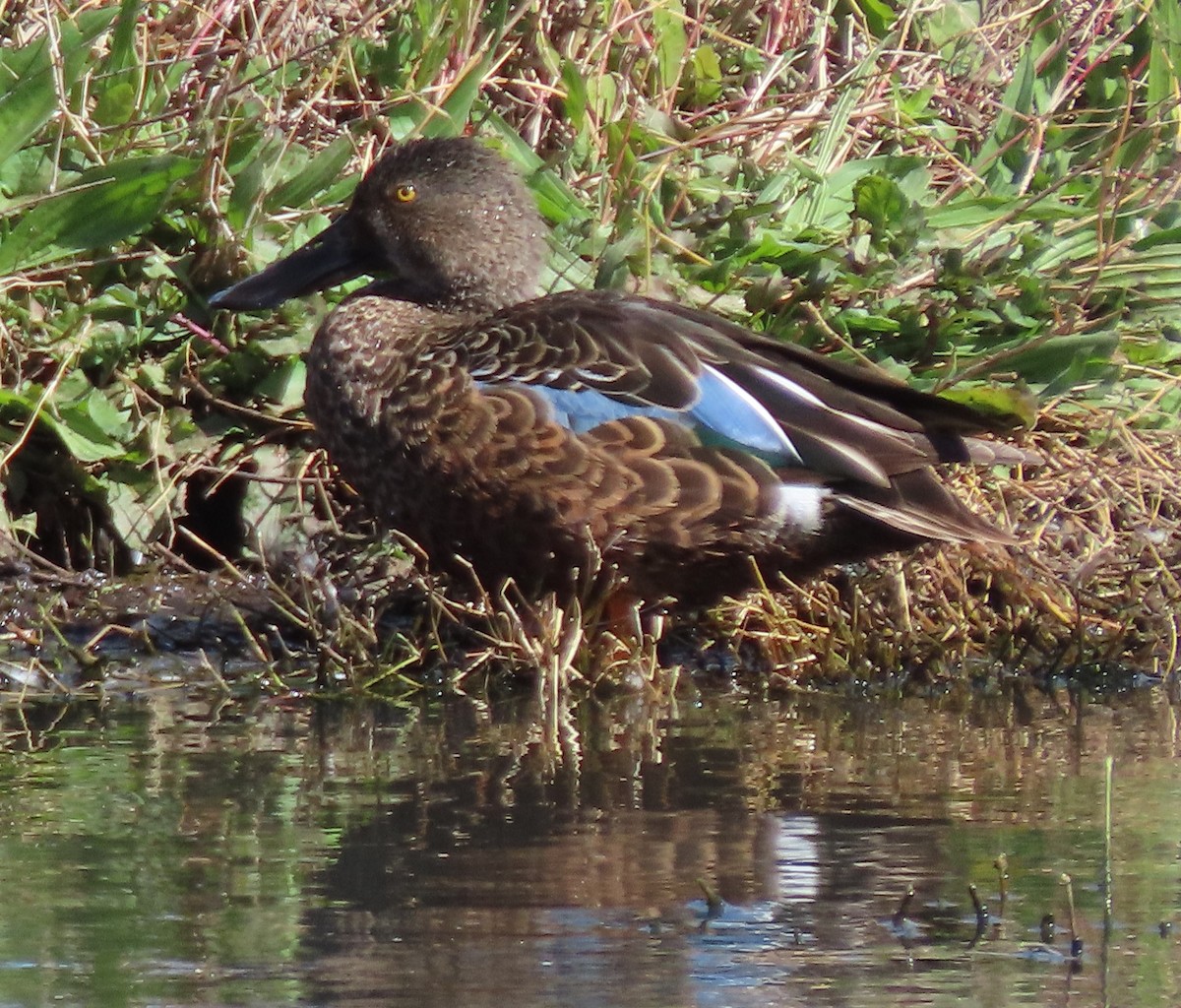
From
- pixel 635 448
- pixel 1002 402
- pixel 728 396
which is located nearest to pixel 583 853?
pixel 635 448

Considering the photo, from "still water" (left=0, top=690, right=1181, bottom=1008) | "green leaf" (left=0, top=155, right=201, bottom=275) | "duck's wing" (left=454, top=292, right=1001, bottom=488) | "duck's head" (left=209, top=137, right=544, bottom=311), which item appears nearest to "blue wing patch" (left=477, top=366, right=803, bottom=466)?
"duck's wing" (left=454, top=292, right=1001, bottom=488)

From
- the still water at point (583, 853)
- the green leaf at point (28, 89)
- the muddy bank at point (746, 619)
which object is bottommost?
the still water at point (583, 853)

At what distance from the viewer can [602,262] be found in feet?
16.8

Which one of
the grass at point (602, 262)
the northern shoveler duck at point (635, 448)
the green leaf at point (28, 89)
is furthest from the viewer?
the green leaf at point (28, 89)

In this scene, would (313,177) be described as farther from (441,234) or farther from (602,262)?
(602,262)

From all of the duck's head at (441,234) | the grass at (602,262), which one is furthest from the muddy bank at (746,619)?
the duck's head at (441,234)

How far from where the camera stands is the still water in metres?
2.33

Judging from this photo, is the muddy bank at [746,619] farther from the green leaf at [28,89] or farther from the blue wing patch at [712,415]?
the green leaf at [28,89]

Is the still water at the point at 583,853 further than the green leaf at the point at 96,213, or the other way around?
the green leaf at the point at 96,213

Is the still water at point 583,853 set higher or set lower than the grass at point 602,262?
lower

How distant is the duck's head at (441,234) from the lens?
474 cm

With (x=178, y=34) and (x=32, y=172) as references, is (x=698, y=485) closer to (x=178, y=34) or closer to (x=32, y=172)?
(x=32, y=172)

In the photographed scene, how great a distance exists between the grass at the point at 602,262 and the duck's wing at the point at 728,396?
336mm

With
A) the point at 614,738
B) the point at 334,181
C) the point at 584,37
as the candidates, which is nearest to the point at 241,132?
the point at 334,181
